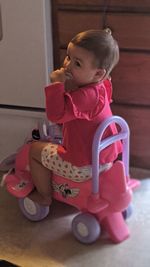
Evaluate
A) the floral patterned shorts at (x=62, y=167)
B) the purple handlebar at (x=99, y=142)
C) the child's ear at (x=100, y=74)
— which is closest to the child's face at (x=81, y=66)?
the child's ear at (x=100, y=74)

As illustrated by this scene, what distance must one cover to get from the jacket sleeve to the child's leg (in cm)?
26

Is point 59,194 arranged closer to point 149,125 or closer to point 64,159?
point 64,159

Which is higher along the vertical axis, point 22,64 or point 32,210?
point 22,64

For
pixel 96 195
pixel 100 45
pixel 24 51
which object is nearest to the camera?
pixel 100 45

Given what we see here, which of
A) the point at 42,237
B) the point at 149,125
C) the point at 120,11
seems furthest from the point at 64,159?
the point at 120,11

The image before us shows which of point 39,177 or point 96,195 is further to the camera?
point 39,177

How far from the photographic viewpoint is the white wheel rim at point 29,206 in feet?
5.54

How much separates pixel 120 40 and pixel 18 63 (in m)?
0.46

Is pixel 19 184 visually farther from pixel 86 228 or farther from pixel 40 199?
pixel 86 228

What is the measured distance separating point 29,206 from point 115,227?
34 centimetres

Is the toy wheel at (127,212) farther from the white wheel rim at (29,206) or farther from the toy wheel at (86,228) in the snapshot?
the white wheel rim at (29,206)

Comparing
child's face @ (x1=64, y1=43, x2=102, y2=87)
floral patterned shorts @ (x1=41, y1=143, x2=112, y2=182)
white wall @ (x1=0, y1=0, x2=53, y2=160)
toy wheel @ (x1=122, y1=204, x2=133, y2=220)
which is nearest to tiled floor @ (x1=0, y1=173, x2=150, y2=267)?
toy wheel @ (x1=122, y1=204, x2=133, y2=220)

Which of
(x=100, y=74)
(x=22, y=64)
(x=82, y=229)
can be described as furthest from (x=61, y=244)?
(x=22, y=64)

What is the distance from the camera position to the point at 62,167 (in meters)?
1.62
